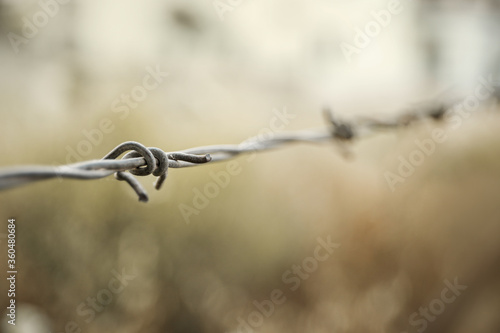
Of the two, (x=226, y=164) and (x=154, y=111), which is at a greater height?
(x=154, y=111)

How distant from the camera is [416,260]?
2551 millimetres

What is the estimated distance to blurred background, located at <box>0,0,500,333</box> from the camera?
7.03ft

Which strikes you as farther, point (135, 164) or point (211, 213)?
point (211, 213)

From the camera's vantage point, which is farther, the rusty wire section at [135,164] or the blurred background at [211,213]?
the blurred background at [211,213]

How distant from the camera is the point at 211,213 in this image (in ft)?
8.27

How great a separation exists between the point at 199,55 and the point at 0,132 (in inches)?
123

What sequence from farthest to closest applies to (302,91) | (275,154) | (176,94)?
(302,91)
(176,94)
(275,154)

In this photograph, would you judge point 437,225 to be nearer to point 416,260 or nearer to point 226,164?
point 416,260

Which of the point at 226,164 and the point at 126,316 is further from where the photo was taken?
the point at 226,164

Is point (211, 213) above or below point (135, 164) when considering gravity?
above

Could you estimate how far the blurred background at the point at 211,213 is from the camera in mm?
2143

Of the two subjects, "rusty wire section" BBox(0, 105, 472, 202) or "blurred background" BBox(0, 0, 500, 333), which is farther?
"blurred background" BBox(0, 0, 500, 333)

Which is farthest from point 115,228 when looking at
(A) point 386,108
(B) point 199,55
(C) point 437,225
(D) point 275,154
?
(A) point 386,108

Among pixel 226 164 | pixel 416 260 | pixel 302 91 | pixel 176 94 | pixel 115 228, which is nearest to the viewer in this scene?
pixel 115 228
